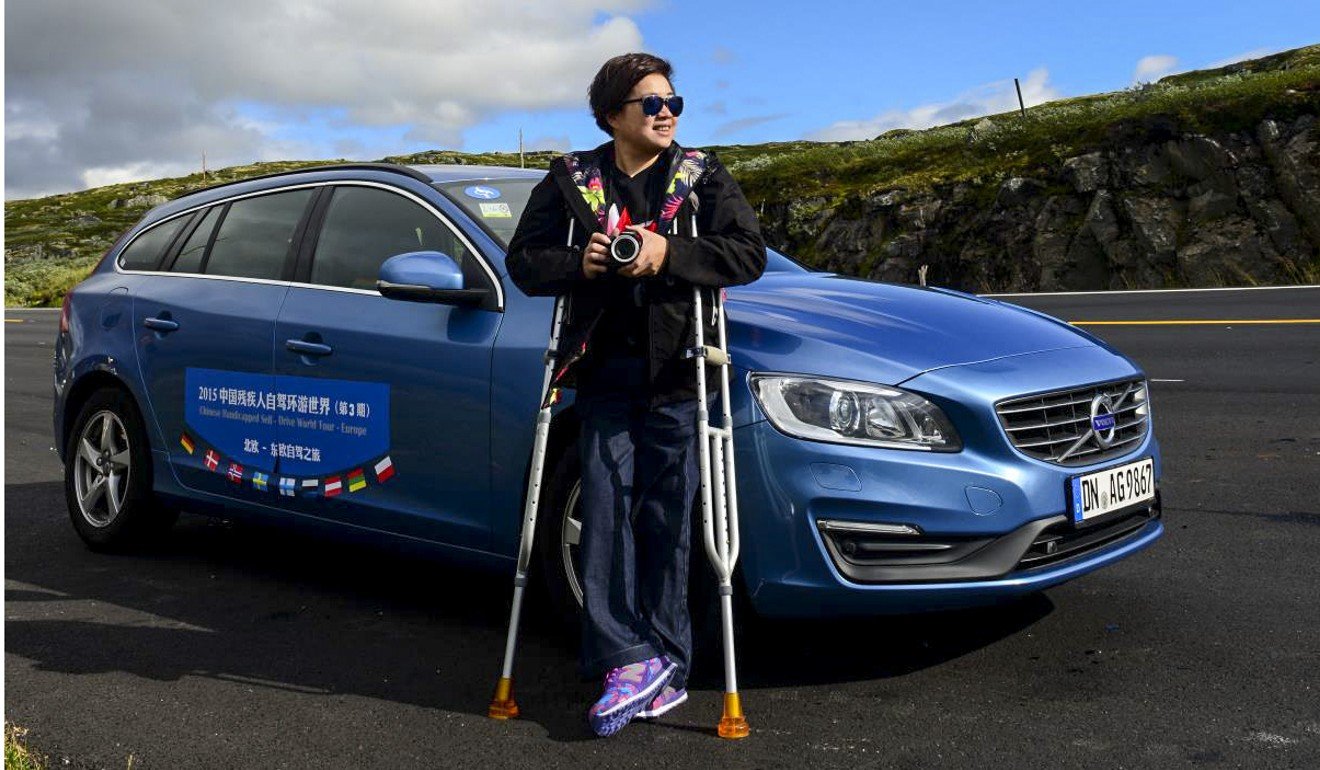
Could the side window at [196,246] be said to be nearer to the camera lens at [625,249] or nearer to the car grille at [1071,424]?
the camera lens at [625,249]

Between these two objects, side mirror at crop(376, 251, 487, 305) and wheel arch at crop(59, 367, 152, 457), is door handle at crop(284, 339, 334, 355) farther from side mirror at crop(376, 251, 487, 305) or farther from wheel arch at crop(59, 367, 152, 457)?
wheel arch at crop(59, 367, 152, 457)

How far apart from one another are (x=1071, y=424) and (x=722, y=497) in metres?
1.17

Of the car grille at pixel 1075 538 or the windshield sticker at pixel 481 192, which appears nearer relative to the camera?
the car grille at pixel 1075 538

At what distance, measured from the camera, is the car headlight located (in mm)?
3963

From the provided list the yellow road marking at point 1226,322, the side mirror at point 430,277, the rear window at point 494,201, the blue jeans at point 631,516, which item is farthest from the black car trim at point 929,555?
the yellow road marking at point 1226,322

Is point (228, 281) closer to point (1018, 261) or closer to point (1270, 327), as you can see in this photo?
point (1270, 327)

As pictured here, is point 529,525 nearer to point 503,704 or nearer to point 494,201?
point 503,704

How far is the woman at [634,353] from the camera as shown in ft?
12.8

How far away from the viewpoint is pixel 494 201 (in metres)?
5.32

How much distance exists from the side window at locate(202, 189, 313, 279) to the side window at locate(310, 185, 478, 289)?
0.81ft

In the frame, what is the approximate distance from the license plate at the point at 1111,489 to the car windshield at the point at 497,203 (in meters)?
1.56

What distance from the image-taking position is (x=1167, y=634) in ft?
15.1

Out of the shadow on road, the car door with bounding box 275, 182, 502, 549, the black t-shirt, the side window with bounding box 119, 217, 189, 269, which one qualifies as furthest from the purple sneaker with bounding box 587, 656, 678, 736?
the side window with bounding box 119, 217, 189, 269

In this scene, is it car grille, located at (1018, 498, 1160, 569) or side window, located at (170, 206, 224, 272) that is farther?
side window, located at (170, 206, 224, 272)
